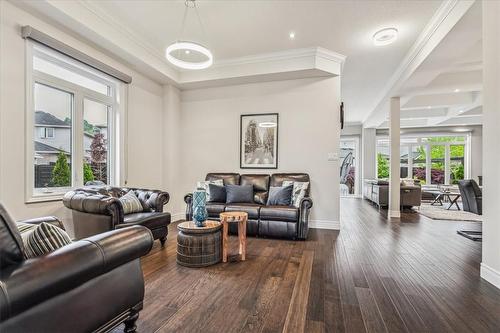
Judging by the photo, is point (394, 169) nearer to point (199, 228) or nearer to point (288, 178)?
point (288, 178)

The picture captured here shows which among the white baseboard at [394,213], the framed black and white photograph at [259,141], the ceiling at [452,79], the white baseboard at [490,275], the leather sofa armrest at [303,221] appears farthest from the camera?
the white baseboard at [394,213]

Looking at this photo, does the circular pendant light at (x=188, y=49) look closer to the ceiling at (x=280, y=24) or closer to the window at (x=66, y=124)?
the ceiling at (x=280, y=24)

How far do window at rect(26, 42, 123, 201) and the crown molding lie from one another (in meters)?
4.80

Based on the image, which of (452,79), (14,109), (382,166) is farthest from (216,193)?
(382,166)

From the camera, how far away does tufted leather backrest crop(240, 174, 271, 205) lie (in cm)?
459

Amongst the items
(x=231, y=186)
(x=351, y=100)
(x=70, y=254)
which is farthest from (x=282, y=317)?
(x=351, y=100)

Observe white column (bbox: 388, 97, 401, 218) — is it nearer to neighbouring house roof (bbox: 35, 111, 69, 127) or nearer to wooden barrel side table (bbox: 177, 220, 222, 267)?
wooden barrel side table (bbox: 177, 220, 222, 267)

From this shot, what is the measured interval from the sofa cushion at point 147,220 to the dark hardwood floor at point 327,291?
358mm

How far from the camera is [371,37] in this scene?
391 cm

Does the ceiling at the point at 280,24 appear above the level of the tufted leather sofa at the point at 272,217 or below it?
above

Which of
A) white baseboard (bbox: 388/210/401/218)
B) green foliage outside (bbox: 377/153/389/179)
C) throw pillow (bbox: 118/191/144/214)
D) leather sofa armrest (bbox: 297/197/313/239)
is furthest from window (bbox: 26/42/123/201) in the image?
green foliage outside (bbox: 377/153/389/179)

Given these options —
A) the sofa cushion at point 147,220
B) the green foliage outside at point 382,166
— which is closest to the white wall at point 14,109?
the sofa cushion at point 147,220

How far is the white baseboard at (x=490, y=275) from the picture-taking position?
230 cm

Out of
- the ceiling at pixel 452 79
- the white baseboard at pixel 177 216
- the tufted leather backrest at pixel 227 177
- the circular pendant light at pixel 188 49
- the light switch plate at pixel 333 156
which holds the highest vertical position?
the ceiling at pixel 452 79
